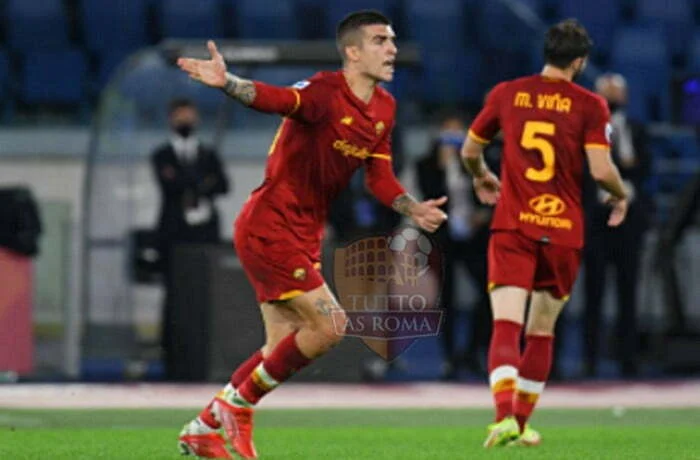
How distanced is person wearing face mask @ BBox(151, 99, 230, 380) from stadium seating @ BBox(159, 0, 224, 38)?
4441mm

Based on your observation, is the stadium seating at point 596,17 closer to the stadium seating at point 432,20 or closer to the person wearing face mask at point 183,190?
the stadium seating at point 432,20

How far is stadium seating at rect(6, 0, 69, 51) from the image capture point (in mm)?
17875

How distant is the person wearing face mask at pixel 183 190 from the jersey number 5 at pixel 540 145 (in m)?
5.21

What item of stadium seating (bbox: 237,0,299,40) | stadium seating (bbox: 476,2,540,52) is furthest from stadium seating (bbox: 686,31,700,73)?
stadium seating (bbox: 237,0,299,40)

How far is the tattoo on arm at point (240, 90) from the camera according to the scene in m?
6.81

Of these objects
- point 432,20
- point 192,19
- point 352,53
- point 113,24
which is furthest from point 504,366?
point 113,24

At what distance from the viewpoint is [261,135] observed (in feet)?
46.2

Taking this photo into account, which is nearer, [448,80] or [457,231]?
[457,231]

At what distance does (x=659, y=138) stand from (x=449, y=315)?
345 cm

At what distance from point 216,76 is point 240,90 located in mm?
165

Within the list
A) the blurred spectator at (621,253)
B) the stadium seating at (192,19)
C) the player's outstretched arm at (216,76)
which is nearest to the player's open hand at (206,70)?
the player's outstretched arm at (216,76)

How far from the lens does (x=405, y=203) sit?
7512 mm

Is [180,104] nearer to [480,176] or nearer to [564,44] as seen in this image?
[480,176]

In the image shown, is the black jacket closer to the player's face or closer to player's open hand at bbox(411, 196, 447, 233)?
the player's face
